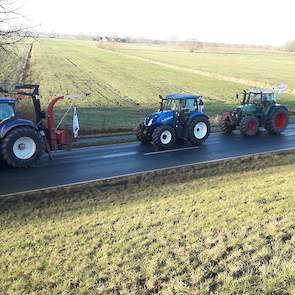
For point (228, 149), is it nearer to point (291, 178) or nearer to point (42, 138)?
point (291, 178)

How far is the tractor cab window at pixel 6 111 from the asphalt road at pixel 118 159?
173cm

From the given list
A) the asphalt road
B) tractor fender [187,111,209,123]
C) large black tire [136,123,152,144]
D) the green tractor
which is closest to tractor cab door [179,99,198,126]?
tractor fender [187,111,209,123]

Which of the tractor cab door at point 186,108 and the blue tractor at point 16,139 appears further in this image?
the tractor cab door at point 186,108

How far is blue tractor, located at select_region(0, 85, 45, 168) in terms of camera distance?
13.6 meters

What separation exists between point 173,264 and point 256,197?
14.6 ft

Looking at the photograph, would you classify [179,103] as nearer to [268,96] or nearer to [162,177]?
[162,177]

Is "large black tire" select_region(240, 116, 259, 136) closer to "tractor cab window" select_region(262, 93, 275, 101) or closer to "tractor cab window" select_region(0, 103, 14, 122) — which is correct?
"tractor cab window" select_region(262, 93, 275, 101)

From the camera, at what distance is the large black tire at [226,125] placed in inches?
813

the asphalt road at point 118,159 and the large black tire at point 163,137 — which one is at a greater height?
the large black tire at point 163,137

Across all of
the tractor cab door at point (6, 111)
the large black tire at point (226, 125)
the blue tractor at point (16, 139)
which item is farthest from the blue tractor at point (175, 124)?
the tractor cab door at point (6, 111)

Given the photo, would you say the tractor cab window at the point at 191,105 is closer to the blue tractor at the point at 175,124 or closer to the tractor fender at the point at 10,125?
the blue tractor at the point at 175,124

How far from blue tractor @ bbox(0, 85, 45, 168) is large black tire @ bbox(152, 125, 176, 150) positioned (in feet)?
15.6

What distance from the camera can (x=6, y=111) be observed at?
546 inches

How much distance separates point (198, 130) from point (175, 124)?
1.14m
